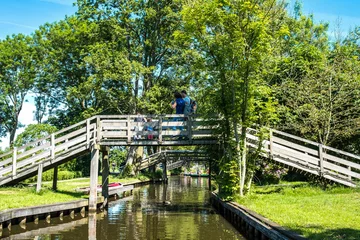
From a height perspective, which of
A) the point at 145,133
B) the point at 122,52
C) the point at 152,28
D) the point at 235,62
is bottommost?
the point at 145,133

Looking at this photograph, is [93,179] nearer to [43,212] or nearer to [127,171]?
[43,212]

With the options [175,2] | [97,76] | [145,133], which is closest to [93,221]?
[145,133]

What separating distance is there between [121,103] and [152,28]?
277 inches

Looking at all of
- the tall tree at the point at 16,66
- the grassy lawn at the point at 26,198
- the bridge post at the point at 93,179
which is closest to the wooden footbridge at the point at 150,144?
the bridge post at the point at 93,179

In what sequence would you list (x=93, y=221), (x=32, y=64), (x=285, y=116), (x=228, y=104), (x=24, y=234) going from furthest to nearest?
1. (x=32, y=64)
2. (x=285, y=116)
3. (x=228, y=104)
4. (x=93, y=221)
5. (x=24, y=234)

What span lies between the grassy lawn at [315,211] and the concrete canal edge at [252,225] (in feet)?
0.88

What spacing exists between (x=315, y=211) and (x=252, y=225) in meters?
1.86

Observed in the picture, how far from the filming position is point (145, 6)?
1267 inches

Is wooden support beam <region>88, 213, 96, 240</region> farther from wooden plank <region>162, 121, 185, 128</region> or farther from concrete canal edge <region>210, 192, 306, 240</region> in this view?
wooden plank <region>162, 121, 185, 128</region>

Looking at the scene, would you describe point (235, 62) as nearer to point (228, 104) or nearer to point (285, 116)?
point (228, 104)

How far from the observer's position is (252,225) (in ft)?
33.7

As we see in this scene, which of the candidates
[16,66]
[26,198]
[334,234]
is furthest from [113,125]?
[16,66]

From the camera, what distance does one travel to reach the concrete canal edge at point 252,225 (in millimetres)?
8062

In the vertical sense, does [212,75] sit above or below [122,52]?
below
